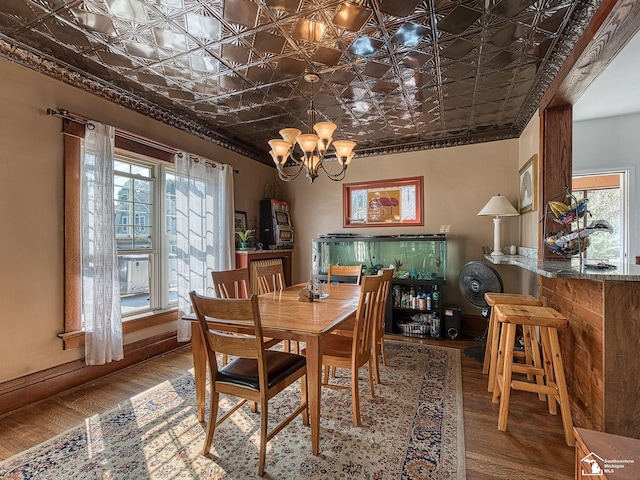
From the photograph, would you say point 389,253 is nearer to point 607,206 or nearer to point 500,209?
point 500,209

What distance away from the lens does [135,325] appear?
9.55 ft

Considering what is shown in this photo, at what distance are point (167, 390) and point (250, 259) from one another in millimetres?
1923

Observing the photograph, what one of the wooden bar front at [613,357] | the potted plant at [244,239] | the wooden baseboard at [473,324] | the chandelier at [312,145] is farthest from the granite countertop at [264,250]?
the wooden bar front at [613,357]

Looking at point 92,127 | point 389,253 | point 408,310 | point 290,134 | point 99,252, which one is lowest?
point 408,310

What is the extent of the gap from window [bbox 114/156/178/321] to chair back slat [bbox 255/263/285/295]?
3.70ft

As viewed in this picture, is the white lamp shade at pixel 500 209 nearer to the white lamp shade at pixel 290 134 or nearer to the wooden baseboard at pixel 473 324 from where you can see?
the wooden baseboard at pixel 473 324

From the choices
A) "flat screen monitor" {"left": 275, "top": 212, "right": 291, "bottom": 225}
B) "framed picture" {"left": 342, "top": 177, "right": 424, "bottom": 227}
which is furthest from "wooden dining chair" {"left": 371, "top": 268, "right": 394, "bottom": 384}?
"flat screen monitor" {"left": 275, "top": 212, "right": 291, "bottom": 225}

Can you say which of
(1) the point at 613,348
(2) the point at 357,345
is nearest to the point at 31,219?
(2) the point at 357,345

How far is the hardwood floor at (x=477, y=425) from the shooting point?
1612 millimetres

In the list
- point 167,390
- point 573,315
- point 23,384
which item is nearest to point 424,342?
point 573,315

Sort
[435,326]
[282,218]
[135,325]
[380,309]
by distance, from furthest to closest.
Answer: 1. [282,218]
2. [435,326]
3. [135,325]
4. [380,309]

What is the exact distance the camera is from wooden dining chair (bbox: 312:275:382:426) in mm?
1939

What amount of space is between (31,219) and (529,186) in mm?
4402

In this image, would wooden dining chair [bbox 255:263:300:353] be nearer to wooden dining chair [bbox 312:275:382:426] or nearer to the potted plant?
wooden dining chair [bbox 312:275:382:426]
